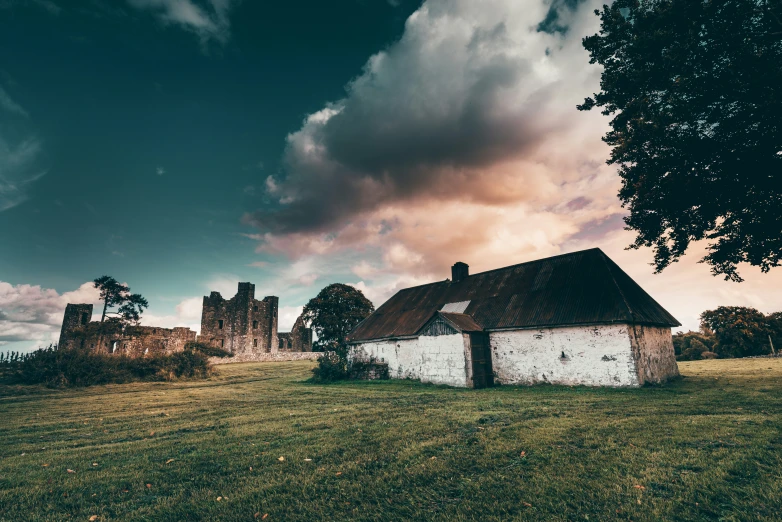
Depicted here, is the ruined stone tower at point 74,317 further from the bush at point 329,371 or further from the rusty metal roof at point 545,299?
the rusty metal roof at point 545,299

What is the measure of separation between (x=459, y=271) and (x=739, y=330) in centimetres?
2856

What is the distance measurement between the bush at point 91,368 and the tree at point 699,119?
89.5ft

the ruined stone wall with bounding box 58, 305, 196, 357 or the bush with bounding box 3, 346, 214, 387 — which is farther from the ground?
the ruined stone wall with bounding box 58, 305, 196, 357

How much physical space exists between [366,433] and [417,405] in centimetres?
402

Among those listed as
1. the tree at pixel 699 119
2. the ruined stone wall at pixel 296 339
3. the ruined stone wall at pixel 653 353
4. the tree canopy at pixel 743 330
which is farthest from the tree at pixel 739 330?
the ruined stone wall at pixel 296 339

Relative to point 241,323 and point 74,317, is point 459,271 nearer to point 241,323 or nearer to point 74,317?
point 241,323

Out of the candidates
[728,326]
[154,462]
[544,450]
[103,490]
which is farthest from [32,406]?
[728,326]

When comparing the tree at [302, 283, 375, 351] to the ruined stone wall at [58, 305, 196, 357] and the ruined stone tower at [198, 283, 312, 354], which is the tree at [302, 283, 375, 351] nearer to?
the ruined stone wall at [58, 305, 196, 357]

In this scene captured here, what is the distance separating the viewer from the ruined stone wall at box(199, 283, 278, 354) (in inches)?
1901

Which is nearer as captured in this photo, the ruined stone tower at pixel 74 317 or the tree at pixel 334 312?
the tree at pixel 334 312

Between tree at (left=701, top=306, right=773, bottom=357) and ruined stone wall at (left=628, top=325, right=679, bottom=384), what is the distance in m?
22.9

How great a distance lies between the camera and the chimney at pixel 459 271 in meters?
25.9

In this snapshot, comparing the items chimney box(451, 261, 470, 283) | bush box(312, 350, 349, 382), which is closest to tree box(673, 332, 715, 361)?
chimney box(451, 261, 470, 283)

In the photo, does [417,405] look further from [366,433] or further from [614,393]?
[614,393]
